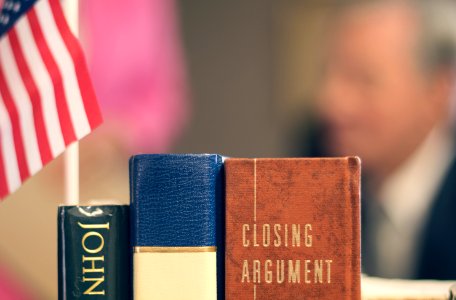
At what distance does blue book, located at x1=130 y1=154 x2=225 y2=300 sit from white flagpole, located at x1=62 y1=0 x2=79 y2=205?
291 mm

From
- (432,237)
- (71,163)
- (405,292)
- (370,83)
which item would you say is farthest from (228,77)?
(405,292)

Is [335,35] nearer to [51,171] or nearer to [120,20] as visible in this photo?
[120,20]

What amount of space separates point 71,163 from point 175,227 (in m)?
0.36

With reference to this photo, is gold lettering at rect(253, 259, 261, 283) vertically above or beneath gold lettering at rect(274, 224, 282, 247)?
beneath

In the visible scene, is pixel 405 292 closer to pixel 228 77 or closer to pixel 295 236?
pixel 295 236

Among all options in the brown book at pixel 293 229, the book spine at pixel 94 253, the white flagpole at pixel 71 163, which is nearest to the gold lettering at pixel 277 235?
the brown book at pixel 293 229

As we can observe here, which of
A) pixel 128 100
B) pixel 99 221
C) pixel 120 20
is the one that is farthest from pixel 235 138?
pixel 99 221

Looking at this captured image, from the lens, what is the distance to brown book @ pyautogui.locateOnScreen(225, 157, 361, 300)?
0.86 meters

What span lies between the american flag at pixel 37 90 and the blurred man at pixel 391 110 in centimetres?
97

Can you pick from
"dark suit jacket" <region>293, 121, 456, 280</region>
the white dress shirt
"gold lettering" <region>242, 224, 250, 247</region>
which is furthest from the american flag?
the white dress shirt

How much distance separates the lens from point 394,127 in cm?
203

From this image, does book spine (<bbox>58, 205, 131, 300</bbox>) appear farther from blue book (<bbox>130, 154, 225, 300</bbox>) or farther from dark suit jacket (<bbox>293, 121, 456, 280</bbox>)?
dark suit jacket (<bbox>293, 121, 456, 280</bbox>)

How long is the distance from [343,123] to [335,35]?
25cm

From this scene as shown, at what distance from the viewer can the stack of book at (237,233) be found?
0.85m
